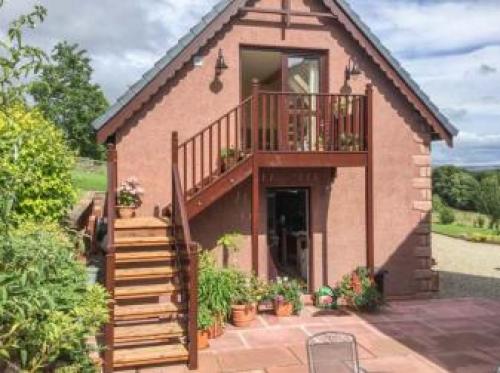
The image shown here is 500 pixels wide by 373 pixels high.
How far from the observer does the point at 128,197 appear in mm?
9617

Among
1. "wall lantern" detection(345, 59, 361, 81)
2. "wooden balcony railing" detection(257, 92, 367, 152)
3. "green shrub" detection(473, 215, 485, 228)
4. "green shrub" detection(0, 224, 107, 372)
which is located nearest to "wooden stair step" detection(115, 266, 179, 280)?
"green shrub" detection(0, 224, 107, 372)

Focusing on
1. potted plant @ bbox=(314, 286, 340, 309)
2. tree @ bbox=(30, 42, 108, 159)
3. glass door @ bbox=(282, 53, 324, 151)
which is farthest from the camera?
tree @ bbox=(30, 42, 108, 159)

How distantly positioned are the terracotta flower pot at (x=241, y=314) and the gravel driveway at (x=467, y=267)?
4.92 m

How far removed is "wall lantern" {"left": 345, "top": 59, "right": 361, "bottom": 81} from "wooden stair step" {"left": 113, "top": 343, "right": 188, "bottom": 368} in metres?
6.63

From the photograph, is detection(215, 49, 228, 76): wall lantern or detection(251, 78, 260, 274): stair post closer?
detection(251, 78, 260, 274): stair post

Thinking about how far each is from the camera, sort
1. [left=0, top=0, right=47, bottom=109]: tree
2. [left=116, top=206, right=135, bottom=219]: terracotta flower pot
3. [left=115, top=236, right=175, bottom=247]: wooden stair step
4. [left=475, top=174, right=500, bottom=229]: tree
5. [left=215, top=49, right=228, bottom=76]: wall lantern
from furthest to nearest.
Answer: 1. [left=475, top=174, right=500, bottom=229]: tree
2. [left=215, top=49, right=228, bottom=76]: wall lantern
3. [left=116, top=206, right=135, bottom=219]: terracotta flower pot
4. [left=115, top=236, right=175, bottom=247]: wooden stair step
5. [left=0, top=0, right=47, bottom=109]: tree

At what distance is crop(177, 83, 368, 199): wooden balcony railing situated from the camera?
31.6 ft

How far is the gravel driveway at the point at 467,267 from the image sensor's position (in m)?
12.1

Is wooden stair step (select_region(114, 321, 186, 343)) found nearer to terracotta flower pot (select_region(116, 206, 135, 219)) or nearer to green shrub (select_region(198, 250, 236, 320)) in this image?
green shrub (select_region(198, 250, 236, 320))

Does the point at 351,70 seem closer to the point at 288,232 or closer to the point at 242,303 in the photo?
the point at 288,232

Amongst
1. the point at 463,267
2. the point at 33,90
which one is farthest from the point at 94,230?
the point at 463,267

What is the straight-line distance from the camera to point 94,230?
35.9 feet

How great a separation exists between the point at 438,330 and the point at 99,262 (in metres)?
6.04

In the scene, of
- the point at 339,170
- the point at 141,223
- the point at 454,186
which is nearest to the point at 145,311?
the point at 141,223
